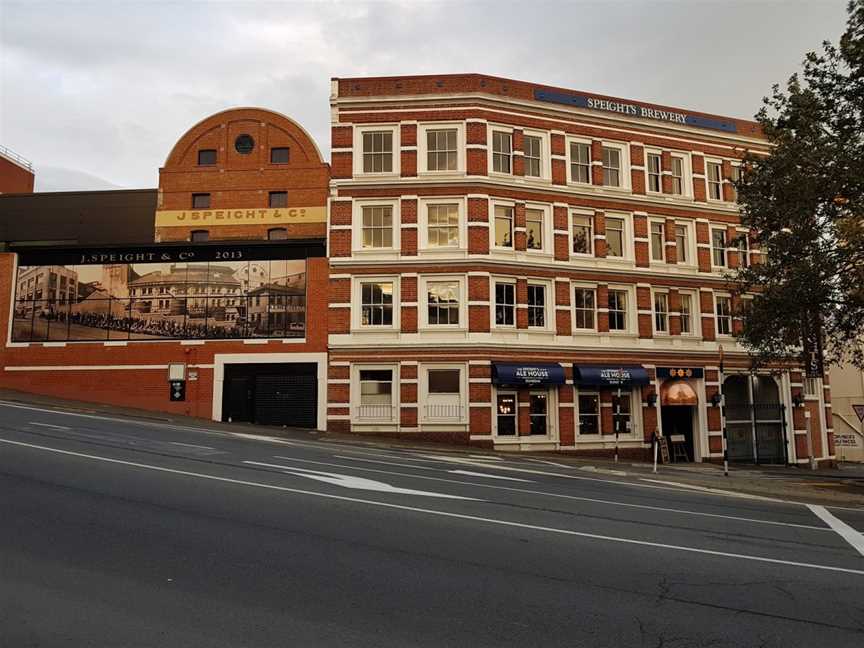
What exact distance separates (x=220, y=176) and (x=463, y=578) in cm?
3507

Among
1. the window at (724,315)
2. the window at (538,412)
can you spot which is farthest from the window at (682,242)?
the window at (538,412)

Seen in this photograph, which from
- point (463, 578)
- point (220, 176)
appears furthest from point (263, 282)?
point (463, 578)

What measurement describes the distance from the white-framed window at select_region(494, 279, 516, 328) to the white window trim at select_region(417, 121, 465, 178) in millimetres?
5279

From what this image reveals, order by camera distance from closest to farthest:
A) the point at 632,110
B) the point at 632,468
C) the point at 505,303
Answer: the point at 632,468 < the point at 505,303 < the point at 632,110

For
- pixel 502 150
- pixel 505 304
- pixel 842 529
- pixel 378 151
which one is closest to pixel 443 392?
pixel 505 304

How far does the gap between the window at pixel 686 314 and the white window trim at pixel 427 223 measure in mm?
11616

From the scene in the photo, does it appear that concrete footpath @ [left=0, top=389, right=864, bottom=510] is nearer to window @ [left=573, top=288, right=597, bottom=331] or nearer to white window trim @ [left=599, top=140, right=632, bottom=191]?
window @ [left=573, top=288, right=597, bottom=331]

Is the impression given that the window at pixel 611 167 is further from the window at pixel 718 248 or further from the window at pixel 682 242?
the window at pixel 718 248

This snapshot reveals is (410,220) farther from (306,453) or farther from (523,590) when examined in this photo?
(523,590)

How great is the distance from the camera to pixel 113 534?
8086mm

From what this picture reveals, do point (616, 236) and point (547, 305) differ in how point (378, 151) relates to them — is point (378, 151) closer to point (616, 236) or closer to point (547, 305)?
point (547, 305)

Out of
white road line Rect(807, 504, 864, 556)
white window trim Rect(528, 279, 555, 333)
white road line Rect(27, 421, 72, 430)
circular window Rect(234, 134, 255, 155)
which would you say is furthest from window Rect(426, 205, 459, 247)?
white road line Rect(807, 504, 864, 556)

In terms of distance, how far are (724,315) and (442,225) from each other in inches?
593

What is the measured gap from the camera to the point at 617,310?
31.3 meters
